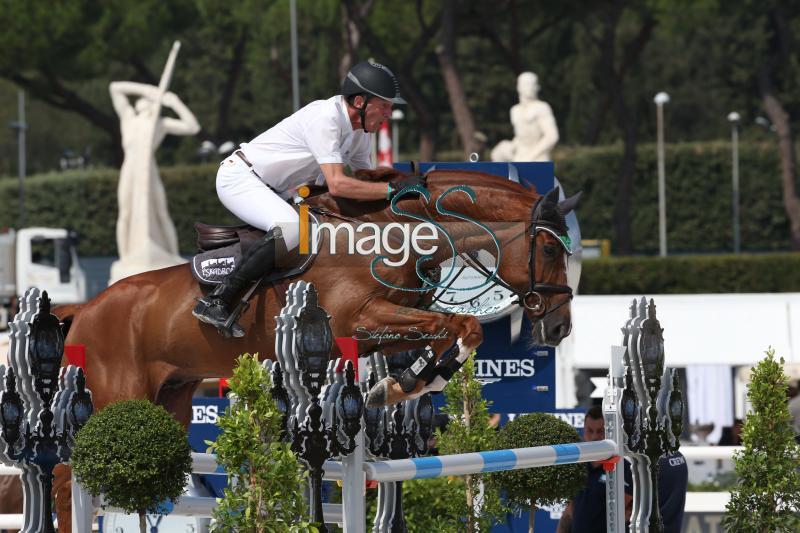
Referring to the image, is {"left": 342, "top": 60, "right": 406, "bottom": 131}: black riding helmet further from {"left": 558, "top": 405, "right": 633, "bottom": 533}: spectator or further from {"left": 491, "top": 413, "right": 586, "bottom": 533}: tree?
{"left": 558, "top": 405, "right": 633, "bottom": 533}: spectator

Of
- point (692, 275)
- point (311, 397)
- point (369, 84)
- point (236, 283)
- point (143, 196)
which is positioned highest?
point (143, 196)

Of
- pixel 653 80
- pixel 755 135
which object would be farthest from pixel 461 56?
pixel 755 135

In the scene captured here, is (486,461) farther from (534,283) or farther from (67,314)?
(67,314)

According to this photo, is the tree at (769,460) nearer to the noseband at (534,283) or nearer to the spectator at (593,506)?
the spectator at (593,506)

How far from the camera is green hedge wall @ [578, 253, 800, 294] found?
24.4 meters

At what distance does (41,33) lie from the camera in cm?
3250

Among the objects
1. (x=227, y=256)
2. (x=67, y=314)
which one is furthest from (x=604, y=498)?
(x=67, y=314)

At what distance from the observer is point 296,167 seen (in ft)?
18.8

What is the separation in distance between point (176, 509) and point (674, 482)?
7.14 ft

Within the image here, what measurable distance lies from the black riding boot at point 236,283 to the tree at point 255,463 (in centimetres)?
127

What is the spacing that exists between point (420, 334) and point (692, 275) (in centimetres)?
1997

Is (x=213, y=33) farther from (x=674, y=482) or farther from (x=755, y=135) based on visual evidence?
(x=674, y=482)

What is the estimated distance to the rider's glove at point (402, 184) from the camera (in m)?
5.44

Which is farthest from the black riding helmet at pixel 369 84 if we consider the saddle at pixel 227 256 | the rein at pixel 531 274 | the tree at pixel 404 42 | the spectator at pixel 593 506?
the tree at pixel 404 42
